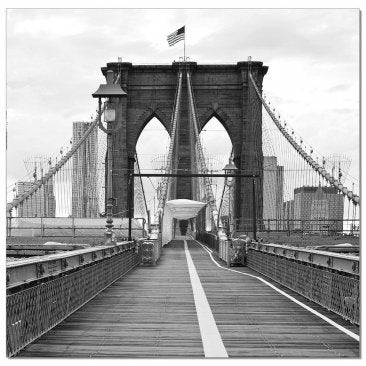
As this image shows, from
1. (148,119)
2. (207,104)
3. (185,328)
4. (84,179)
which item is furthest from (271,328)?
(207,104)

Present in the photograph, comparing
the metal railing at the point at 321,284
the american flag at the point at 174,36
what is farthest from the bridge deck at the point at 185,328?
the american flag at the point at 174,36

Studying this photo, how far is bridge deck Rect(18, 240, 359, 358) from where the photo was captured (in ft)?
27.2

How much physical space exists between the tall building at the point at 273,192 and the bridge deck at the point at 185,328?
34708 mm

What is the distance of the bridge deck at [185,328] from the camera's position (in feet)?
27.2

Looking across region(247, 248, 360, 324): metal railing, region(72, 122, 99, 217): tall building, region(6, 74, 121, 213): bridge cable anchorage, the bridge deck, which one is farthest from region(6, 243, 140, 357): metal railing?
region(72, 122, 99, 217): tall building

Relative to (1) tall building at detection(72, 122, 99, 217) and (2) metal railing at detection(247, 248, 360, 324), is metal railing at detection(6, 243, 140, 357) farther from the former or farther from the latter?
(1) tall building at detection(72, 122, 99, 217)

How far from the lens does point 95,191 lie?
171 feet

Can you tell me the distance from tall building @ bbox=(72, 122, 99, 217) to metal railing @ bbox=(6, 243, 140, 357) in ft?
96.8

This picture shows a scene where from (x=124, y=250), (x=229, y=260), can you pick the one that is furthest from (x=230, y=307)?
(x=229, y=260)

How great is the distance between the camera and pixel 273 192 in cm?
6284

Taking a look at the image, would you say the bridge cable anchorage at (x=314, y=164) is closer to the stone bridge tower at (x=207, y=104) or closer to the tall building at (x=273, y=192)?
the tall building at (x=273, y=192)

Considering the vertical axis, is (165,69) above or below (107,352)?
above
